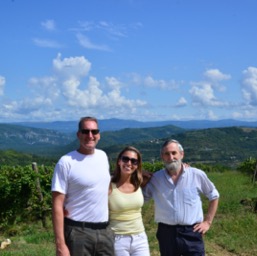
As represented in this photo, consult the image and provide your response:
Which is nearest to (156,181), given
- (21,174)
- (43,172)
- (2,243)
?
(2,243)

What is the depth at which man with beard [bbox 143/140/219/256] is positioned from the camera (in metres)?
4.24

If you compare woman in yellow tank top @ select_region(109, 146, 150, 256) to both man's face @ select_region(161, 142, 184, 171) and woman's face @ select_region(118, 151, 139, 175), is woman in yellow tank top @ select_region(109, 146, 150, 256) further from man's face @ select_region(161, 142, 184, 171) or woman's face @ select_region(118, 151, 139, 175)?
man's face @ select_region(161, 142, 184, 171)

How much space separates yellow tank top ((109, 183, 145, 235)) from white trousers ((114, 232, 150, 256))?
50mm

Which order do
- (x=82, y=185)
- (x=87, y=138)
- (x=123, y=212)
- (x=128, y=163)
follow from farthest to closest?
(x=128, y=163) → (x=123, y=212) → (x=87, y=138) → (x=82, y=185)

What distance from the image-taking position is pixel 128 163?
4.20 m

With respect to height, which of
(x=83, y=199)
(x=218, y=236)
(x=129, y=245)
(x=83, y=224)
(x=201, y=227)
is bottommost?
(x=218, y=236)

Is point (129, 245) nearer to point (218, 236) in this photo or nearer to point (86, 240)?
point (86, 240)

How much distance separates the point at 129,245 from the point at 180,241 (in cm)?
52

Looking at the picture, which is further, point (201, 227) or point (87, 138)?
point (201, 227)

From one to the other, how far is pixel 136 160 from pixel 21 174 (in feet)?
30.5

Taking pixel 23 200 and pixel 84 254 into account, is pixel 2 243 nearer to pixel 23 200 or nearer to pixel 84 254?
pixel 23 200


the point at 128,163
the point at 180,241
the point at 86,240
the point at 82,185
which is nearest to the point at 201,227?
the point at 180,241

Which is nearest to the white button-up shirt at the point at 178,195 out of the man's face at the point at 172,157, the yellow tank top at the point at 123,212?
the man's face at the point at 172,157

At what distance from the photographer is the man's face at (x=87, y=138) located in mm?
3949
